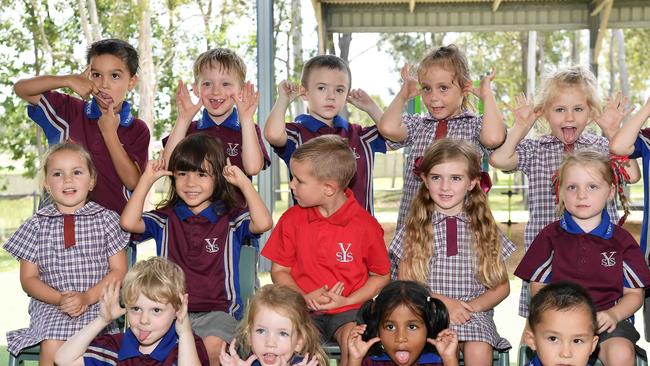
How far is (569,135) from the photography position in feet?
12.4

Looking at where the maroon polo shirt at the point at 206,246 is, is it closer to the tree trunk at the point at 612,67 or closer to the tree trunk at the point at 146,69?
the tree trunk at the point at 146,69

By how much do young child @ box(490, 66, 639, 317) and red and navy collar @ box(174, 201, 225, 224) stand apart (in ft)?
3.77

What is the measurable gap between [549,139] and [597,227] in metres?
0.63

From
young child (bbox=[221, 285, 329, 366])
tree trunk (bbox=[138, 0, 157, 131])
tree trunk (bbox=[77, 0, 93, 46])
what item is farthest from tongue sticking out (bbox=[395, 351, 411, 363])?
tree trunk (bbox=[77, 0, 93, 46])

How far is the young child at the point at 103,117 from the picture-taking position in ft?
12.8

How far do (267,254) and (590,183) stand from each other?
1209mm

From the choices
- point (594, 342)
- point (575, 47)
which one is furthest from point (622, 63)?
point (594, 342)

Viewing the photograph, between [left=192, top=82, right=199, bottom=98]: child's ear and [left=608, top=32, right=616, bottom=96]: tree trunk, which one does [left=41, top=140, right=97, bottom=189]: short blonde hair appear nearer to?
[left=192, top=82, right=199, bottom=98]: child's ear

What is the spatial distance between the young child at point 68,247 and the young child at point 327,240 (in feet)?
1.98

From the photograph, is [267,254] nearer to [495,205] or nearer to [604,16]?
[604,16]

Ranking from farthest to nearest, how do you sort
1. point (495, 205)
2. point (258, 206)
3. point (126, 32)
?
point (495, 205) → point (126, 32) → point (258, 206)

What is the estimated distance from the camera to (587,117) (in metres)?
3.78

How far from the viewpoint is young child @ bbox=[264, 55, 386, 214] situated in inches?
159

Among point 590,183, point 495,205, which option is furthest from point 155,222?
point 495,205
